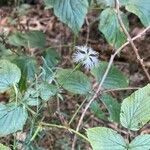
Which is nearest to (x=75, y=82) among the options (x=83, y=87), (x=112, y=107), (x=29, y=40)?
(x=83, y=87)

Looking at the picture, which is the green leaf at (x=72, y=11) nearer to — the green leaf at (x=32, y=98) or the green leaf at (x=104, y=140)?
the green leaf at (x=32, y=98)

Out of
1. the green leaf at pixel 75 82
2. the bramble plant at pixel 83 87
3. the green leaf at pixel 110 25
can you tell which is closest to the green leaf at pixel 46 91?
the bramble plant at pixel 83 87

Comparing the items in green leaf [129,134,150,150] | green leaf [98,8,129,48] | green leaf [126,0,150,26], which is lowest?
green leaf [129,134,150,150]

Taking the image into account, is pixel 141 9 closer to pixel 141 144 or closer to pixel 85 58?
Result: pixel 85 58

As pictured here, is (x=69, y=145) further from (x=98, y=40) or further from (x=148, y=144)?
(x=98, y=40)

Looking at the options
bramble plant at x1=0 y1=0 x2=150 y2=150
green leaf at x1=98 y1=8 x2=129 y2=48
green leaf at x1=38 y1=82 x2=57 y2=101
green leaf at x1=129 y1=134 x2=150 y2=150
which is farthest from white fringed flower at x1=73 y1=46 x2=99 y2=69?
green leaf at x1=98 y1=8 x2=129 y2=48

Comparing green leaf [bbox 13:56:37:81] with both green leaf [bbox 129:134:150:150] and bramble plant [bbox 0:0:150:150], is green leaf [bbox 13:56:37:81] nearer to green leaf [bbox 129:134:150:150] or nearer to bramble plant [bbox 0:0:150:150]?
bramble plant [bbox 0:0:150:150]
